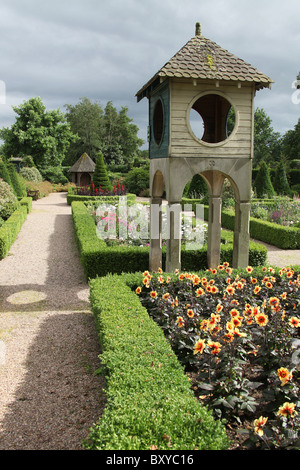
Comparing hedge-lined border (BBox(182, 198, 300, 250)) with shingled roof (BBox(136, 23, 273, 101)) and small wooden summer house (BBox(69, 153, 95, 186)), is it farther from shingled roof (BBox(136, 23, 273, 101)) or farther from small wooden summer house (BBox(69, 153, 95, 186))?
small wooden summer house (BBox(69, 153, 95, 186))

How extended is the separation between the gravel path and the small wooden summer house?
73.0ft

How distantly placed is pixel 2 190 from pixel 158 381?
13.7 m

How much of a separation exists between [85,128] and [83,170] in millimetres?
19831

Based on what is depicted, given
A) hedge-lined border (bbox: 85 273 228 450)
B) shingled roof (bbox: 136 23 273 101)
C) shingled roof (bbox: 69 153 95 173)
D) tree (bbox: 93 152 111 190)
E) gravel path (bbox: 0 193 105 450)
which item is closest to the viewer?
hedge-lined border (bbox: 85 273 228 450)

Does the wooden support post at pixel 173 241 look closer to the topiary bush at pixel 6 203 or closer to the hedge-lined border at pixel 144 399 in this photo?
the hedge-lined border at pixel 144 399

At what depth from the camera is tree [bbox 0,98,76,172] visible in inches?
1532

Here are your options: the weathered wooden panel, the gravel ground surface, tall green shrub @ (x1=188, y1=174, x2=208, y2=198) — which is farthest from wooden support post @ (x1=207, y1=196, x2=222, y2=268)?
tall green shrub @ (x1=188, y1=174, x2=208, y2=198)

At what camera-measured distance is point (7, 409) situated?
3.91m

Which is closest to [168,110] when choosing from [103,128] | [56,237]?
[56,237]

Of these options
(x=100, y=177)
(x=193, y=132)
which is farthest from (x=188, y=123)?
(x=100, y=177)

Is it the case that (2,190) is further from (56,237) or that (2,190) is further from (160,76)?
(160,76)

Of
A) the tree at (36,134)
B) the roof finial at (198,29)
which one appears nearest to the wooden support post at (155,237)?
the roof finial at (198,29)

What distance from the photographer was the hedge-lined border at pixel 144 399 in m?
2.63
